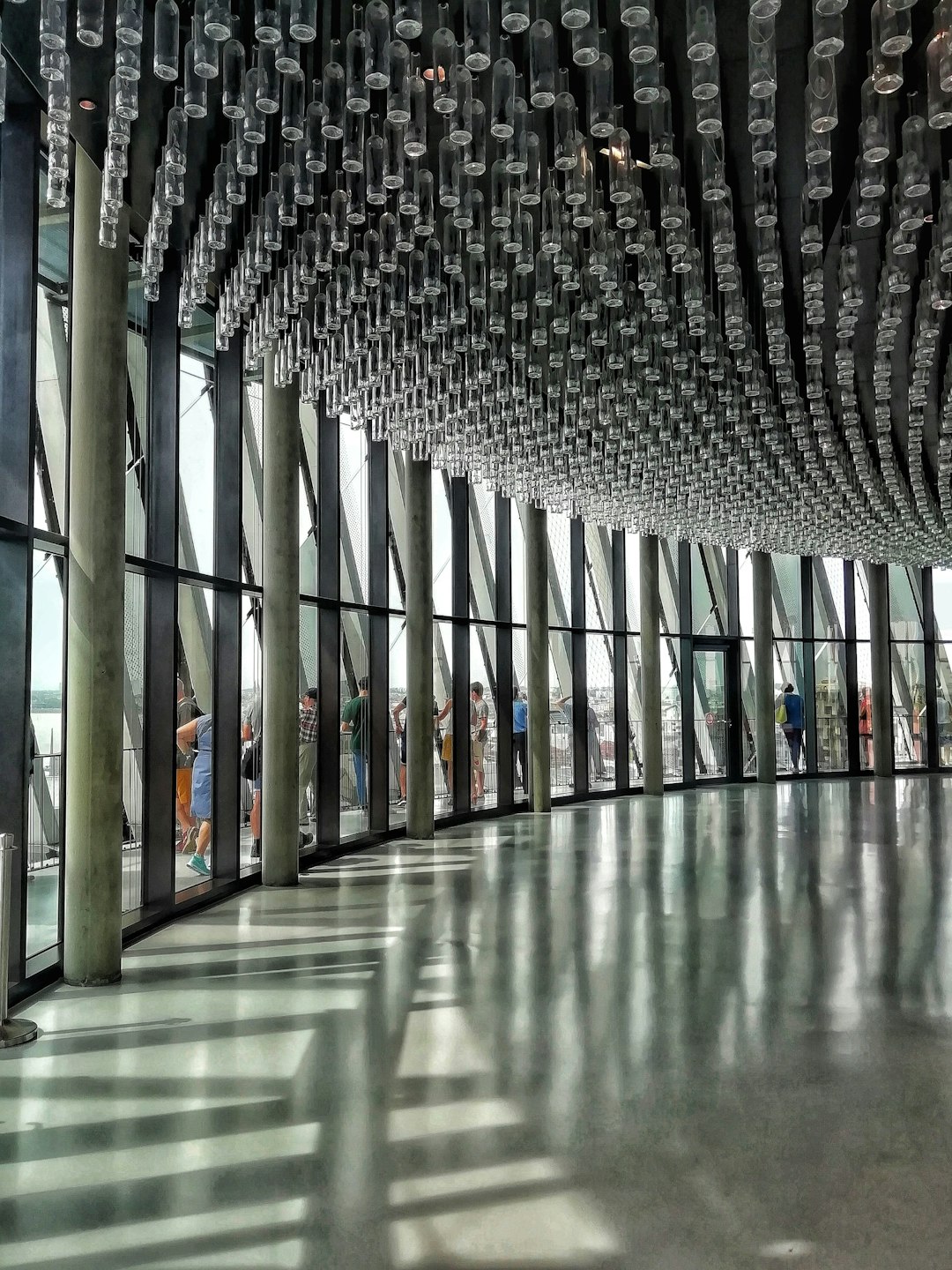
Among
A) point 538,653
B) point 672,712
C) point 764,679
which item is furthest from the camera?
point 764,679

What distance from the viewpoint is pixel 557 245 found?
18.5ft

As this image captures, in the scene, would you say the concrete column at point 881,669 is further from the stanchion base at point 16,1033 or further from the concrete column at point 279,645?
the stanchion base at point 16,1033

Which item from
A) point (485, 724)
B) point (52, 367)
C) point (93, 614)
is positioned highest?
point (52, 367)

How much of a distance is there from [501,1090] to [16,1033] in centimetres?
269

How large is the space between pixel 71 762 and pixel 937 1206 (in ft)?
17.4

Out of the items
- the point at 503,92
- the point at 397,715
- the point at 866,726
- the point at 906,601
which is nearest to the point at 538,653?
the point at 397,715

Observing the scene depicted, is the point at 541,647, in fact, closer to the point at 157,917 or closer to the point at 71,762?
the point at 157,917

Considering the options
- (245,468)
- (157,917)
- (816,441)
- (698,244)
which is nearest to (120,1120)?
(157,917)

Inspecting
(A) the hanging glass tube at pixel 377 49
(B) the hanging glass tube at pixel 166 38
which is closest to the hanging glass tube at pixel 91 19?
(B) the hanging glass tube at pixel 166 38

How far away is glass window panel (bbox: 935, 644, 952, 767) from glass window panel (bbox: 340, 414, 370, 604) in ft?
49.9

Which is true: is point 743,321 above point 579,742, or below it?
above

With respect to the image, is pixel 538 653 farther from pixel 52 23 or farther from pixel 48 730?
pixel 52 23

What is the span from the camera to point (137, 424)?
870 cm

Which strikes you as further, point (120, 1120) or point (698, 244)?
point (698, 244)
